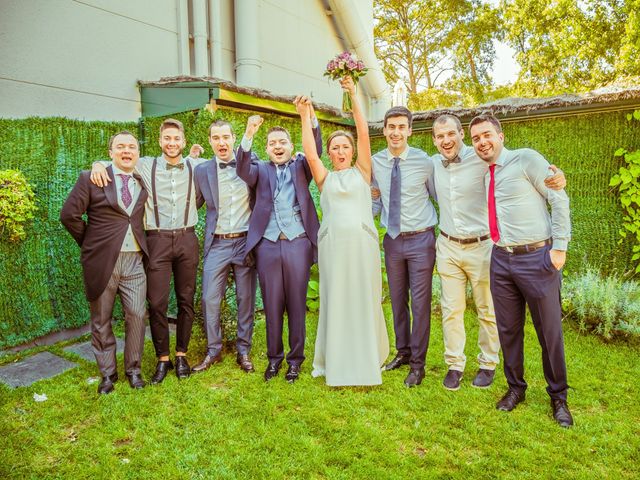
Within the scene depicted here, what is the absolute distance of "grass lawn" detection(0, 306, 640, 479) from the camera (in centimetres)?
299

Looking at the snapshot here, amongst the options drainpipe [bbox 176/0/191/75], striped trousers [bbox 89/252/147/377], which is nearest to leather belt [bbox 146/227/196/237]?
striped trousers [bbox 89/252/147/377]

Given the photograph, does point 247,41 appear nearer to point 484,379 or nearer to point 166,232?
point 166,232

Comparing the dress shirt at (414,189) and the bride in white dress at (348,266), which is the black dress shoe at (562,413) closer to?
the bride in white dress at (348,266)

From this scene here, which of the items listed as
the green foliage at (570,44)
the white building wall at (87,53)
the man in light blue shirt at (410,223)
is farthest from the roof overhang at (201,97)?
the green foliage at (570,44)

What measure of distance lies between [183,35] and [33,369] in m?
5.12

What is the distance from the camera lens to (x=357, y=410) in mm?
3705

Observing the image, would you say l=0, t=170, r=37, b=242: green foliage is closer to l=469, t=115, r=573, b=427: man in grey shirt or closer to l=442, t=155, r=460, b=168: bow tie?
l=442, t=155, r=460, b=168: bow tie

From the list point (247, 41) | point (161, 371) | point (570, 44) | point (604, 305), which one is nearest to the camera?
point (161, 371)

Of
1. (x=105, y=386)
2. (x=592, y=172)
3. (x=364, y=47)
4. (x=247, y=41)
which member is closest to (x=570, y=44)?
(x=364, y=47)

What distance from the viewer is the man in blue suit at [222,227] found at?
432 cm

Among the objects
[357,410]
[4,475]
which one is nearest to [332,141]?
[357,410]

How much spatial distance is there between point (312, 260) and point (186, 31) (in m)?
4.81

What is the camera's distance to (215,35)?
7367mm

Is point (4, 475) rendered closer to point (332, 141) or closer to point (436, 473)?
point (436, 473)
